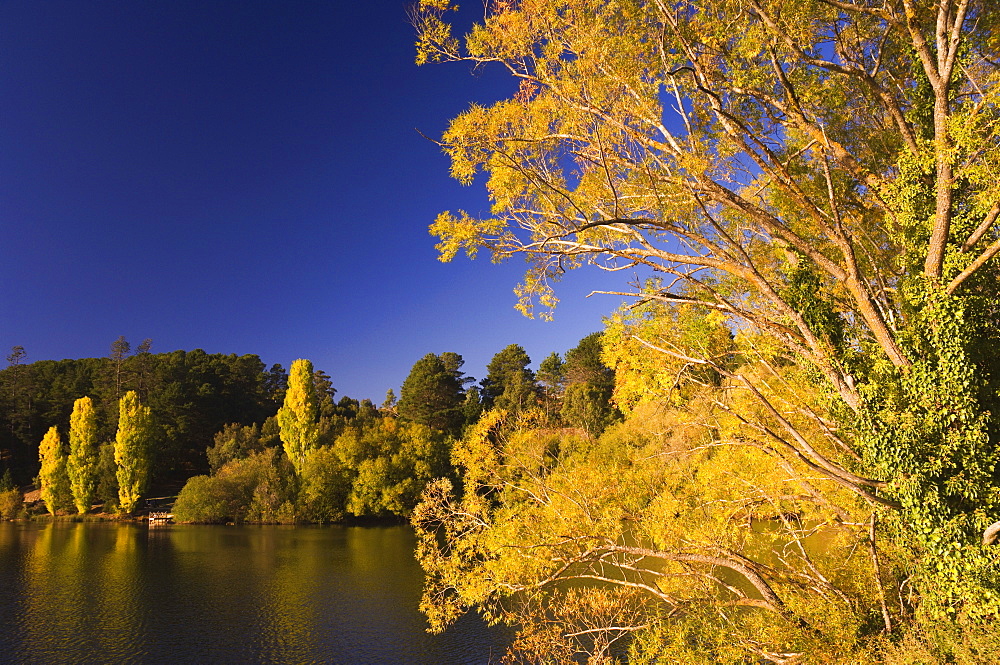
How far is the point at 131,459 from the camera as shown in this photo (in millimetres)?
40312

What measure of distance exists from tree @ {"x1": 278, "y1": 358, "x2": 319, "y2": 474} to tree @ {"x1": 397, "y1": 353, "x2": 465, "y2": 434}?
913cm

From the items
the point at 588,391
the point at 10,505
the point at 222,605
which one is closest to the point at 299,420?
the point at 588,391

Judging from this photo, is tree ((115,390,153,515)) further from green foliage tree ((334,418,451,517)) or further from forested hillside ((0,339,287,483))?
green foliage tree ((334,418,451,517))

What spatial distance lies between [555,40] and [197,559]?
2649 cm

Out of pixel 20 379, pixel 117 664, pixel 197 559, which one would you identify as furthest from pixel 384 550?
pixel 20 379

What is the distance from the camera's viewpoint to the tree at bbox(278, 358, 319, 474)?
131 feet

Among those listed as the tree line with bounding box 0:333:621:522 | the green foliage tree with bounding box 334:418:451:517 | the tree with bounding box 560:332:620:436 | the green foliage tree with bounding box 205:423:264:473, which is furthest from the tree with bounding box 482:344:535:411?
the green foliage tree with bounding box 205:423:264:473

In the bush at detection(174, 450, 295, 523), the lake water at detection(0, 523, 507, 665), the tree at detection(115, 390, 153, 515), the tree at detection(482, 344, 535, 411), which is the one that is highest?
the tree at detection(482, 344, 535, 411)

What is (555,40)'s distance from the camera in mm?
7129

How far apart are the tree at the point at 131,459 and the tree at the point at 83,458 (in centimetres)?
182

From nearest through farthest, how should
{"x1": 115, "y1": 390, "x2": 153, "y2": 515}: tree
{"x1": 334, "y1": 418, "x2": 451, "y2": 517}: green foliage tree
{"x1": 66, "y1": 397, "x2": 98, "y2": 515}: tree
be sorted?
{"x1": 334, "y1": 418, "x2": 451, "y2": 517}: green foliage tree, {"x1": 115, "y1": 390, "x2": 153, "y2": 515}: tree, {"x1": 66, "y1": 397, "x2": 98, "y2": 515}: tree

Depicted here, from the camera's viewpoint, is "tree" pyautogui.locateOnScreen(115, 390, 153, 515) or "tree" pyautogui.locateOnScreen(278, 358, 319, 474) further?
"tree" pyautogui.locateOnScreen(115, 390, 153, 515)

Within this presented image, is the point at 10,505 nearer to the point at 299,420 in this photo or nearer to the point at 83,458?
the point at 83,458

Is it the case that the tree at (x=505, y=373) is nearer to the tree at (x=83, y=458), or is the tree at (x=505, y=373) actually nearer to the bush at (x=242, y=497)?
the bush at (x=242, y=497)
